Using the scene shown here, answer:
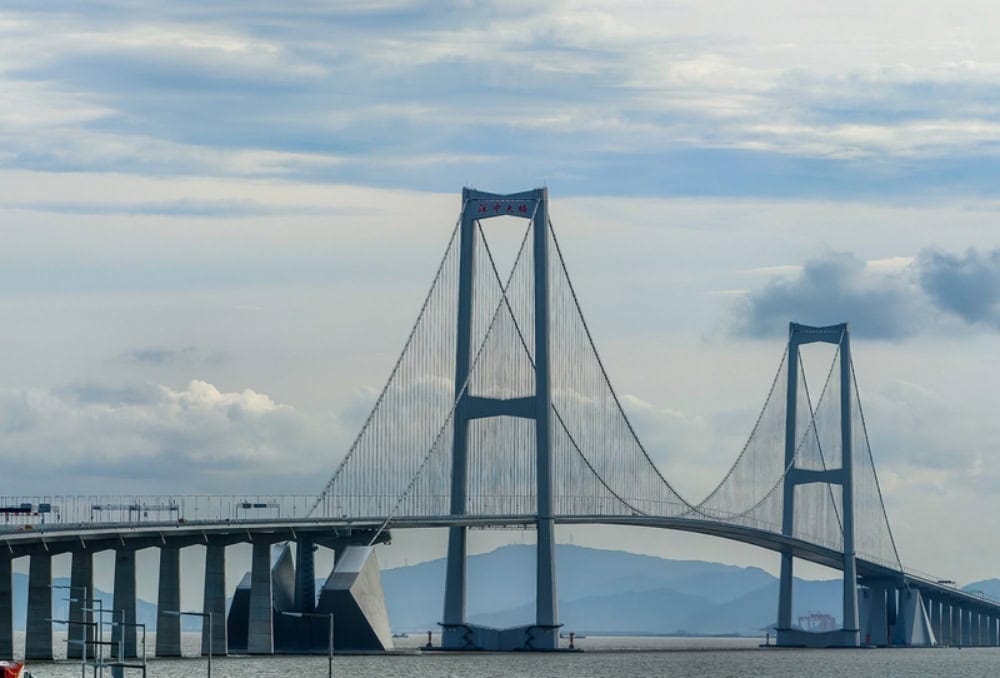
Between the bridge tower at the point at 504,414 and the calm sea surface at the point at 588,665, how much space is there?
121 cm

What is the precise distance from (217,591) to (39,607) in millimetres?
9825

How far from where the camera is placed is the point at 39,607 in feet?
245

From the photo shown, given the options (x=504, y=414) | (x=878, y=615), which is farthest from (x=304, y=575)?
(x=878, y=615)

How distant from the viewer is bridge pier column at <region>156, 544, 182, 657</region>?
81.1 metres

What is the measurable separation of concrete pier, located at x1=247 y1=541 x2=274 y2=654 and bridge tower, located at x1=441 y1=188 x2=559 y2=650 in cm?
902

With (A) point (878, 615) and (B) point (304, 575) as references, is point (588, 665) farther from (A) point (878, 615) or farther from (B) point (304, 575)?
(A) point (878, 615)

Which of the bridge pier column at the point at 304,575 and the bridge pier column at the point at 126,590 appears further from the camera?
the bridge pier column at the point at 304,575

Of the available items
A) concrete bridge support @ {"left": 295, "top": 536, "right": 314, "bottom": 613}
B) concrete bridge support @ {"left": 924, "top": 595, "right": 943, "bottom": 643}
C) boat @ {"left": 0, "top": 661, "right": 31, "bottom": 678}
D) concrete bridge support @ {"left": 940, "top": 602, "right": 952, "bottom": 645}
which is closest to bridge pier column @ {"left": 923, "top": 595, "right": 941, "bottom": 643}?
concrete bridge support @ {"left": 924, "top": 595, "right": 943, "bottom": 643}

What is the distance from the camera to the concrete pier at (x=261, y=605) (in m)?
86.4

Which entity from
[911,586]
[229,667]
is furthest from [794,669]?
[911,586]

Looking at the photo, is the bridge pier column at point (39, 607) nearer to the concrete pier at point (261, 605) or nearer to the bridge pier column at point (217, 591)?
the bridge pier column at point (217, 591)

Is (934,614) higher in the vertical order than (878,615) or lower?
higher

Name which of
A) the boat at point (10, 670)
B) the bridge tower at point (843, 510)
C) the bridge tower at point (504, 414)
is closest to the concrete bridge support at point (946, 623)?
the bridge tower at point (843, 510)

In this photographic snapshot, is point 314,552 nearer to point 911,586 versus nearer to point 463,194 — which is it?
point 463,194
